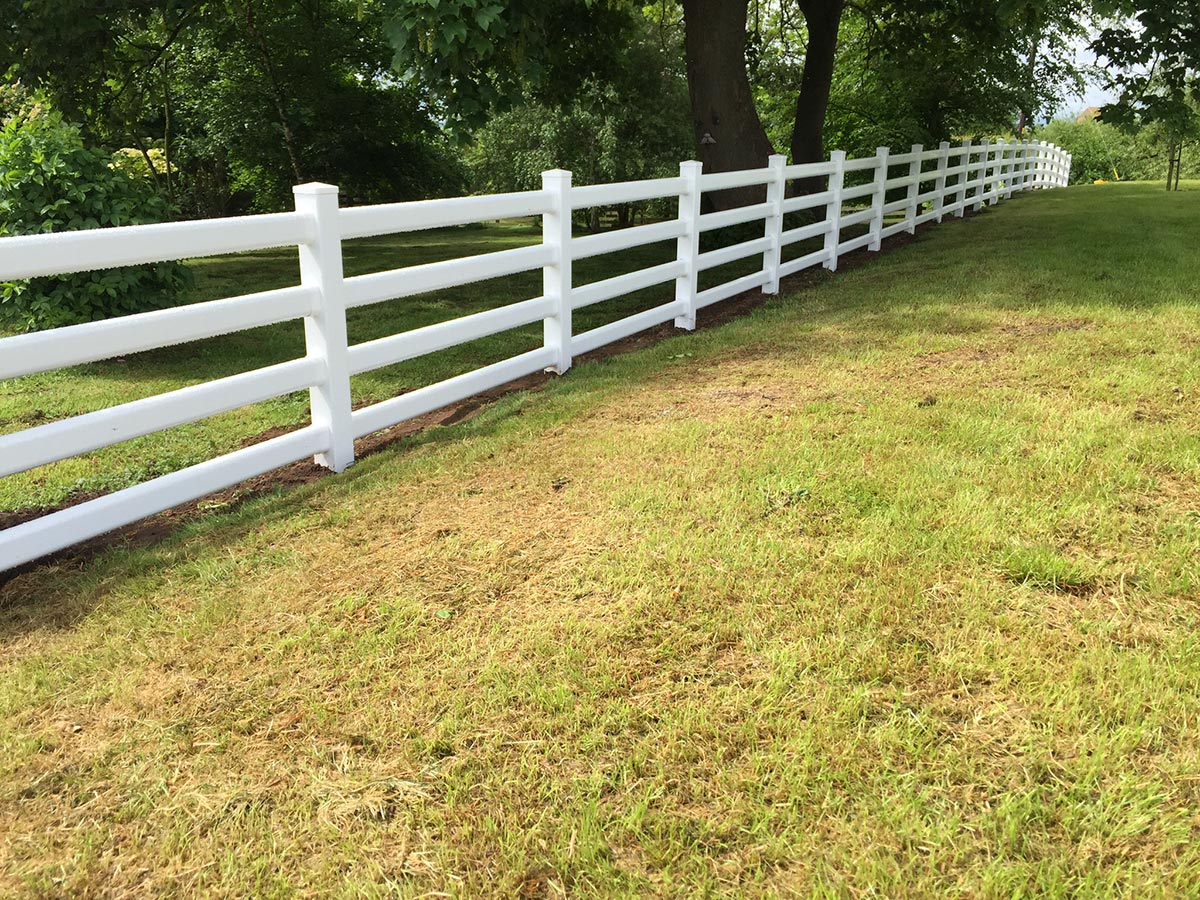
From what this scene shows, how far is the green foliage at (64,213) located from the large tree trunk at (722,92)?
7.41 meters

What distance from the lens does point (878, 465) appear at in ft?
14.1

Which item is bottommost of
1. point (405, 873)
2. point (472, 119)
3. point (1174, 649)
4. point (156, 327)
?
point (405, 873)

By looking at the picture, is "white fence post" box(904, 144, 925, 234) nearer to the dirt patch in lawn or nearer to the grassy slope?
the grassy slope

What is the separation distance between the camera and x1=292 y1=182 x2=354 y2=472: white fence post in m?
4.64

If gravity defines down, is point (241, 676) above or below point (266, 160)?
below

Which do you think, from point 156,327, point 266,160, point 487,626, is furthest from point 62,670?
point 266,160

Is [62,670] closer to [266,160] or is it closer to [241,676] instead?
[241,676]

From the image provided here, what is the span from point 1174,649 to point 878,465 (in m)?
1.64

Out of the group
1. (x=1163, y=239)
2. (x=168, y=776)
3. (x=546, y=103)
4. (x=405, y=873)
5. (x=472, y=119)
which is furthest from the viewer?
(x=546, y=103)

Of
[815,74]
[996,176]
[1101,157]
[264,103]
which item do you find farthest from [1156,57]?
[1101,157]

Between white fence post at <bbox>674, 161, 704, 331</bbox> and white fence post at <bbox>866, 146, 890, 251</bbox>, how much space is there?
545 cm

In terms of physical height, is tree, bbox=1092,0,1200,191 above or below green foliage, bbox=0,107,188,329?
above

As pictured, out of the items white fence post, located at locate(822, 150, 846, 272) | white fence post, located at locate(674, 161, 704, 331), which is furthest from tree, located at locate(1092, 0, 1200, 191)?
white fence post, located at locate(674, 161, 704, 331)

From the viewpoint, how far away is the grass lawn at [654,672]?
86.1 inches
